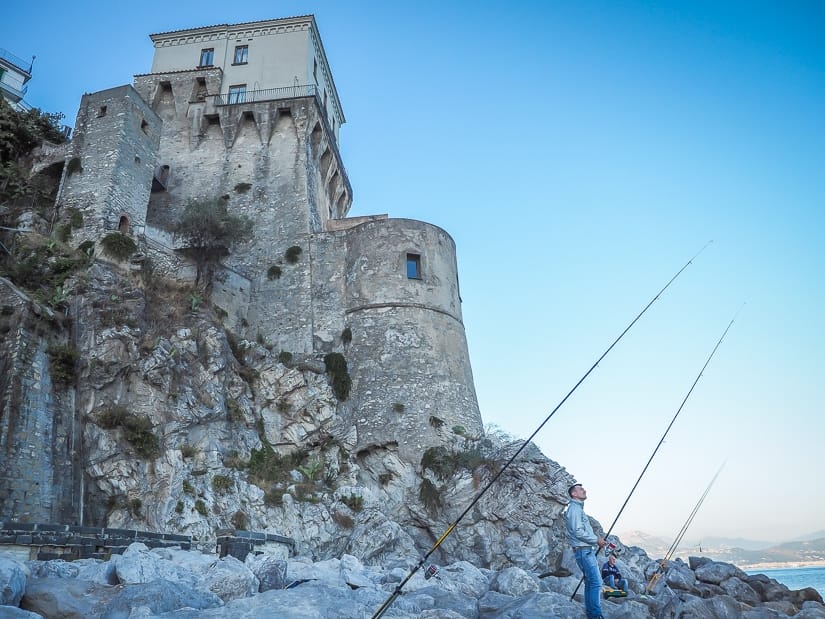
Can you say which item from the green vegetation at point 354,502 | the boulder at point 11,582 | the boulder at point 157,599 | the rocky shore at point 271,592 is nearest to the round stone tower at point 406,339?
the green vegetation at point 354,502

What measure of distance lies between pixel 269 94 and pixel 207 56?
4280 millimetres

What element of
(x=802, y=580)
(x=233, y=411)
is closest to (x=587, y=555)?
(x=233, y=411)

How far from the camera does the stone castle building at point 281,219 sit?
21094mm

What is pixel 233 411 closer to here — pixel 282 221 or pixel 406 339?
pixel 406 339

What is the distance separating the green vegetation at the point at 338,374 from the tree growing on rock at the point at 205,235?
15.8 ft

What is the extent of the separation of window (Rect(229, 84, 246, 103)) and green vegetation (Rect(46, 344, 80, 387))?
1620cm

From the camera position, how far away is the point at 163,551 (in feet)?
31.0

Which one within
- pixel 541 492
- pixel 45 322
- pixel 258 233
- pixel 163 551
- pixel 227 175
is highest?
pixel 227 175

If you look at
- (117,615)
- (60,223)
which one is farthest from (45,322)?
(117,615)

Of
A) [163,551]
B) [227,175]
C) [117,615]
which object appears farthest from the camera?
[227,175]

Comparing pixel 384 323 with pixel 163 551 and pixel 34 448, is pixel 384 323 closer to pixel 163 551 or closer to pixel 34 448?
pixel 34 448

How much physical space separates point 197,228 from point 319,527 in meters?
10.5

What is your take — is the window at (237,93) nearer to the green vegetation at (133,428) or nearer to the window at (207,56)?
the window at (207,56)

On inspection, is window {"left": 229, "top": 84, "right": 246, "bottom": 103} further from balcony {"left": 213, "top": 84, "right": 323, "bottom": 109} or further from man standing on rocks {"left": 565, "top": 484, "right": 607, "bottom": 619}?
man standing on rocks {"left": 565, "top": 484, "right": 607, "bottom": 619}
